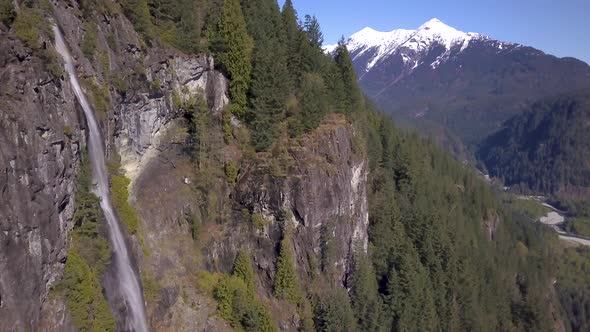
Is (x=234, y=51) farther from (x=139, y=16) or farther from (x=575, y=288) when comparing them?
(x=575, y=288)

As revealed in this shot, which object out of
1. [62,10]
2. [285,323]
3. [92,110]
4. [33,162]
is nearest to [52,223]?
[33,162]

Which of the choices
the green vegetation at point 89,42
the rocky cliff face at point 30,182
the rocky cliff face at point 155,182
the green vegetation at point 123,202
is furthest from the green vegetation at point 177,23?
the rocky cliff face at point 30,182

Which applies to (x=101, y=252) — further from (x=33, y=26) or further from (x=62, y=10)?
(x=62, y=10)

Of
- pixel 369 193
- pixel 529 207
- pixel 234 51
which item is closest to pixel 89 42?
pixel 234 51

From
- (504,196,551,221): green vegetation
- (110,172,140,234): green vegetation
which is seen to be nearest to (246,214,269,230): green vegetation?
(110,172,140,234): green vegetation

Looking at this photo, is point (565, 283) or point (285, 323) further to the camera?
point (565, 283)

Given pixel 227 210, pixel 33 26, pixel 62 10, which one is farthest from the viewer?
pixel 227 210
